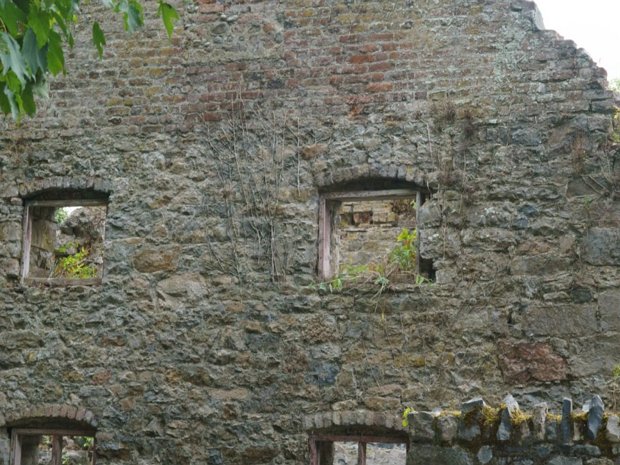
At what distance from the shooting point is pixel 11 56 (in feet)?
13.2

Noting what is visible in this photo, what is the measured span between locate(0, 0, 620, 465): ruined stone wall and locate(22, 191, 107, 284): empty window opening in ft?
0.67

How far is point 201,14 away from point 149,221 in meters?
1.95

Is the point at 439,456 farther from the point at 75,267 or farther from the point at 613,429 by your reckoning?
the point at 75,267

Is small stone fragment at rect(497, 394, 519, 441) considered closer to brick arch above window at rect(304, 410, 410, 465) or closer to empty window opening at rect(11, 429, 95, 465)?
brick arch above window at rect(304, 410, 410, 465)

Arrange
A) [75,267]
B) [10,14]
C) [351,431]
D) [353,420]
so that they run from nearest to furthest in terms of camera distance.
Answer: [10,14] → [353,420] → [351,431] → [75,267]

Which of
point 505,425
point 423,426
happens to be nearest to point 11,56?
point 423,426

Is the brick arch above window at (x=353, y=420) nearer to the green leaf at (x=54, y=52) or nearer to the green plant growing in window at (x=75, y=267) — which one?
the green plant growing in window at (x=75, y=267)

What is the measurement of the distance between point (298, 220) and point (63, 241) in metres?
3.36

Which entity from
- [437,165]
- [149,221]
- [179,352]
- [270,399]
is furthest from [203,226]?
[437,165]

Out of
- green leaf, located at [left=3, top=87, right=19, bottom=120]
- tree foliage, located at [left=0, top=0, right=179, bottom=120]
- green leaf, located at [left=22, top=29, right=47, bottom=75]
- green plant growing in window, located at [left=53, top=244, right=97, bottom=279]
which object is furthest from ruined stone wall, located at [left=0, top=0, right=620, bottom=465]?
green leaf, located at [left=22, top=29, right=47, bottom=75]

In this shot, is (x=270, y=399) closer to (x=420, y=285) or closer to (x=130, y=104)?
(x=420, y=285)

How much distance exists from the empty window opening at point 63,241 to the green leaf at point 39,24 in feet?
13.4

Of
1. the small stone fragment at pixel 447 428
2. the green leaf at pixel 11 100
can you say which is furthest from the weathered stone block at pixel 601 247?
the green leaf at pixel 11 100

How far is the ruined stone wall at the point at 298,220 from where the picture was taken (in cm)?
698
